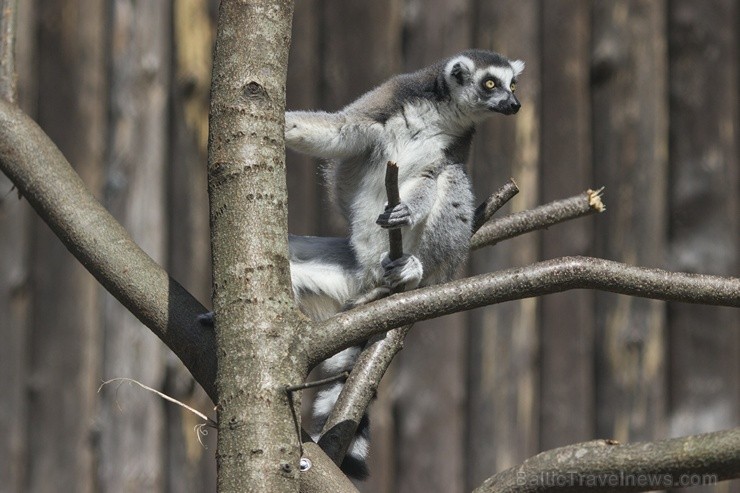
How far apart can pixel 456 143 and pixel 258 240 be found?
5.61ft

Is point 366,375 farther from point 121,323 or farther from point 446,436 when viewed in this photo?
point 121,323

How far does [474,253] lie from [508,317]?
0.97ft

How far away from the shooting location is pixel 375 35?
4445 mm

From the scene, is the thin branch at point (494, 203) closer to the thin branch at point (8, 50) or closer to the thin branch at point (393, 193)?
the thin branch at point (393, 193)

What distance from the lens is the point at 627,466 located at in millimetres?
1791

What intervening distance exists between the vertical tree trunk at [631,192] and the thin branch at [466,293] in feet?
6.83

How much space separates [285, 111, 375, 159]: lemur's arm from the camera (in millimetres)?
3420

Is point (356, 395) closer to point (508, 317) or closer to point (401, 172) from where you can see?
point (401, 172)

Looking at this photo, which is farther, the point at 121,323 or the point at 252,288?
the point at 121,323

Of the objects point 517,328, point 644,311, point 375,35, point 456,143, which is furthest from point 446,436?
point 375,35

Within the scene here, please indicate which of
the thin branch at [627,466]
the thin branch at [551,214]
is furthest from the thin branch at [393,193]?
the thin branch at [627,466]

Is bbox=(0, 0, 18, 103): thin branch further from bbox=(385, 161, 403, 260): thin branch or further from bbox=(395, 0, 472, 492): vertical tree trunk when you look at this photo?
bbox=(395, 0, 472, 492): vertical tree trunk

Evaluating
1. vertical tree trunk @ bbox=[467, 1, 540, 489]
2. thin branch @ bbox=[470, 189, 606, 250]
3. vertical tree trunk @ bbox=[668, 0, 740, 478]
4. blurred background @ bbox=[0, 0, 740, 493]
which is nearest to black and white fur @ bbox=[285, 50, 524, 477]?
thin branch @ bbox=[470, 189, 606, 250]

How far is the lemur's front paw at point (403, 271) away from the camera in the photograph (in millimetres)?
3227
